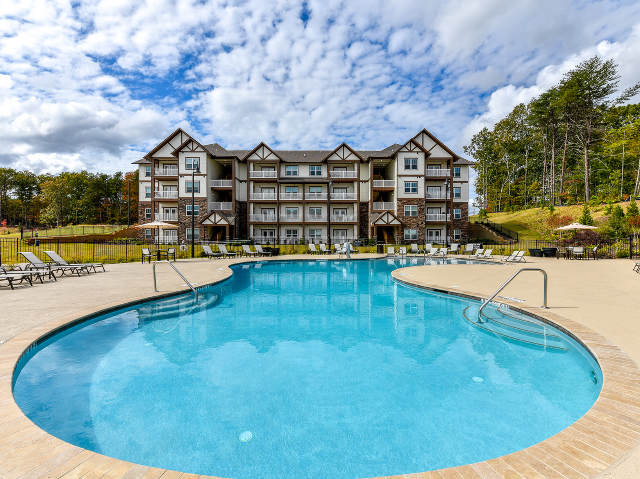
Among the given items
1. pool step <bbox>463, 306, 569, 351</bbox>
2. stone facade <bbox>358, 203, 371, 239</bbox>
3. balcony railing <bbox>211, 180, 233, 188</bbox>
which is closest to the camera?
pool step <bbox>463, 306, 569, 351</bbox>

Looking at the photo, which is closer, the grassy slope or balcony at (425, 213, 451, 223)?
the grassy slope

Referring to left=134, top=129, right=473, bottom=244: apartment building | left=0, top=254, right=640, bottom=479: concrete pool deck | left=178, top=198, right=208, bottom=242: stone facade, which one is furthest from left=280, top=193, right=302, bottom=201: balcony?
left=0, top=254, right=640, bottom=479: concrete pool deck

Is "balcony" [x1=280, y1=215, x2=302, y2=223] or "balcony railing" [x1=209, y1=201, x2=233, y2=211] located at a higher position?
"balcony railing" [x1=209, y1=201, x2=233, y2=211]

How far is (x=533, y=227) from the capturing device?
33.2 m

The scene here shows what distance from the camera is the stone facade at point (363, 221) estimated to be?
33875 mm

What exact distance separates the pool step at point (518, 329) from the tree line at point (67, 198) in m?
61.9

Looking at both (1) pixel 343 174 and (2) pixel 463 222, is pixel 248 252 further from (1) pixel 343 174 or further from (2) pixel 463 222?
(2) pixel 463 222

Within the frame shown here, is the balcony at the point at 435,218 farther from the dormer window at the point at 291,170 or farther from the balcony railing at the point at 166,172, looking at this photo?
the balcony railing at the point at 166,172

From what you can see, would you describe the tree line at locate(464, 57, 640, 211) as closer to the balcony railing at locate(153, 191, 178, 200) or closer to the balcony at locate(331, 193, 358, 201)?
the balcony at locate(331, 193, 358, 201)

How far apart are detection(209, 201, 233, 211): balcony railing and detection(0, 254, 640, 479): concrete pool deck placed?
2300cm

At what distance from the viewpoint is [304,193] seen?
109ft

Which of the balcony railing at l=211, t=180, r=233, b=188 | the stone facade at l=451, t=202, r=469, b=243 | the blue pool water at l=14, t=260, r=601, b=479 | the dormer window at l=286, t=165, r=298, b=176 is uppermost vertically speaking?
the dormer window at l=286, t=165, r=298, b=176

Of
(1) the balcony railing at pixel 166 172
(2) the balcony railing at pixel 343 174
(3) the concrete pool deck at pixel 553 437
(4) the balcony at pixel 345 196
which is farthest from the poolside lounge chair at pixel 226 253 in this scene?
(2) the balcony railing at pixel 343 174

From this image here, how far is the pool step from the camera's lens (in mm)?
5476
